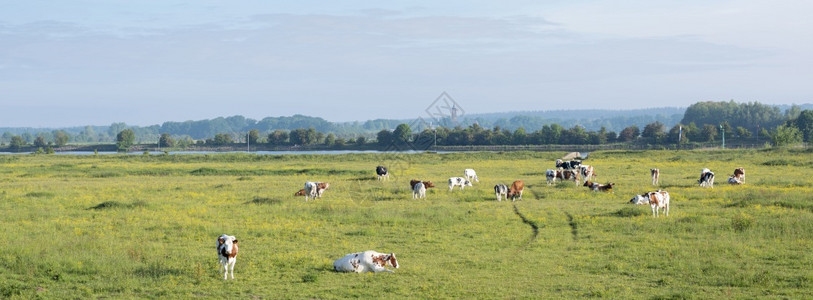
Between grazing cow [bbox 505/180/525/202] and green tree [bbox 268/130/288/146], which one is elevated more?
green tree [bbox 268/130/288/146]

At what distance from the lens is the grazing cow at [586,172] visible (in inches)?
1742

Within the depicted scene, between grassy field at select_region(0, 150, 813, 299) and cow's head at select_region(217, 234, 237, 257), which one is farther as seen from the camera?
cow's head at select_region(217, 234, 237, 257)

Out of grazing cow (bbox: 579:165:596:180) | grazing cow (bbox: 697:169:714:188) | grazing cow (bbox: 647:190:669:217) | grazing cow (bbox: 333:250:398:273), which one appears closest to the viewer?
grazing cow (bbox: 333:250:398:273)

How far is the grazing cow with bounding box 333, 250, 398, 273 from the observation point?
17.1 meters

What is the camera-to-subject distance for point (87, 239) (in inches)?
842

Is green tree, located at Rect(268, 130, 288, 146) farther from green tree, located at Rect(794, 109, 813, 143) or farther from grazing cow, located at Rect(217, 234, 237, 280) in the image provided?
grazing cow, located at Rect(217, 234, 237, 280)

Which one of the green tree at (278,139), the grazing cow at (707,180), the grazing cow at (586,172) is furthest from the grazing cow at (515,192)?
the green tree at (278,139)

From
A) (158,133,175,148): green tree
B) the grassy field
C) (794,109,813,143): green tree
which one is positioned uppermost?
(794,109,813,143): green tree

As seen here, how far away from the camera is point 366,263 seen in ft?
56.3

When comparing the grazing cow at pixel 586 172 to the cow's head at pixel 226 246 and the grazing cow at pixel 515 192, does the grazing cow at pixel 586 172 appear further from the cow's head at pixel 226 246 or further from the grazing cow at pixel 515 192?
the cow's head at pixel 226 246

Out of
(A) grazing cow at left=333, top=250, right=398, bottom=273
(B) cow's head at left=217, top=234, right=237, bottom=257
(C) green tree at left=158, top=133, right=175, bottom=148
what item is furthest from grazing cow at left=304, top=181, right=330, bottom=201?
(C) green tree at left=158, top=133, right=175, bottom=148

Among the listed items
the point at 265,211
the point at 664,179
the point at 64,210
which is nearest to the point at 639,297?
the point at 265,211

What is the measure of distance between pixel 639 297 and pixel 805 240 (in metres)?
8.95

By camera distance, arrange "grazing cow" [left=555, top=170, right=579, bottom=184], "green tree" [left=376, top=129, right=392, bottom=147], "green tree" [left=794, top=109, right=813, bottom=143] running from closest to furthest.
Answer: "grazing cow" [left=555, top=170, right=579, bottom=184] → "green tree" [left=794, top=109, right=813, bottom=143] → "green tree" [left=376, top=129, right=392, bottom=147]
